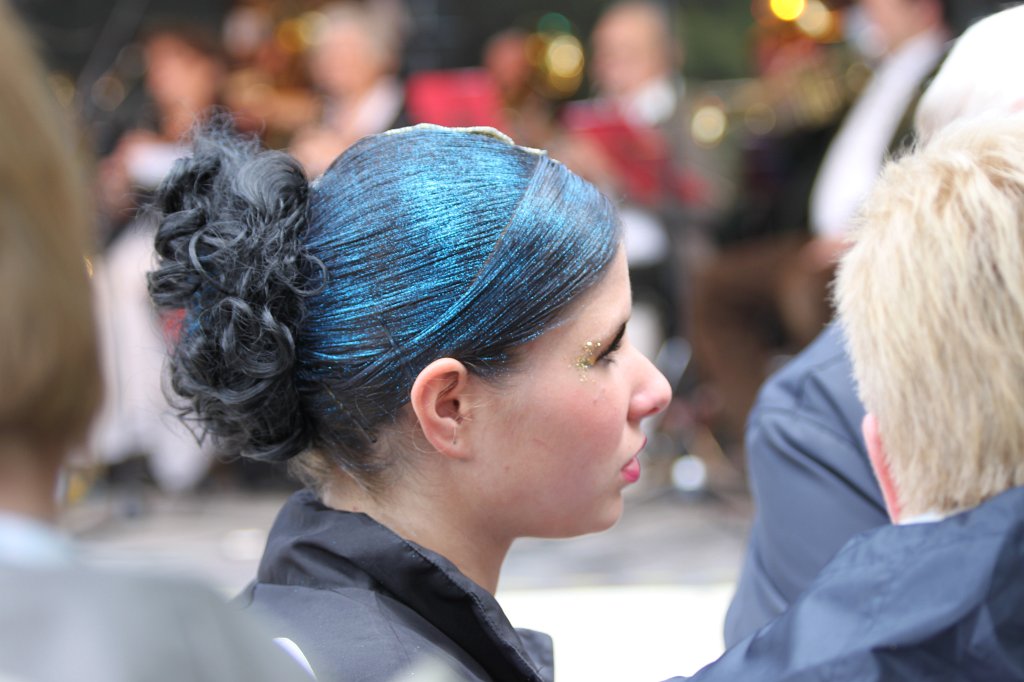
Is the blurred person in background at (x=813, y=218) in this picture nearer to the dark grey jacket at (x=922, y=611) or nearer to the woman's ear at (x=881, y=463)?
the woman's ear at (x=881, y=463)

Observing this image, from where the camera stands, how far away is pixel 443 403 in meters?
1.19

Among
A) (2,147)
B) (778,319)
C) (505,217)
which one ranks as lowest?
(2,147)

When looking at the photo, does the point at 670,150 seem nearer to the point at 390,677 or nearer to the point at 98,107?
the point at 98,107

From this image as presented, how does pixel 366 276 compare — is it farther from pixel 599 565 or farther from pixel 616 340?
pixel 599 565

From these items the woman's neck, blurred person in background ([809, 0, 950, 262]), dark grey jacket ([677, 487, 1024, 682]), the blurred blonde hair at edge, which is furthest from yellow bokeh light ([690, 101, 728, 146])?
dark grey jacket ([677, 487, 1024, 682])

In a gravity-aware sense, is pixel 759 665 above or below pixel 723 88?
below

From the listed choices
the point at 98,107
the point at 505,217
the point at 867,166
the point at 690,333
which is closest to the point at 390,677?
the point at 505,217

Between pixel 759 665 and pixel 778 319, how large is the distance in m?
3.77

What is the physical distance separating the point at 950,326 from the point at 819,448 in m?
0.61

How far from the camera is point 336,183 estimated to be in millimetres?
1233

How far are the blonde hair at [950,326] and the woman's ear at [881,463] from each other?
3 cm

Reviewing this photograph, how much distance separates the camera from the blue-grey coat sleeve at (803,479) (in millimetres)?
1477

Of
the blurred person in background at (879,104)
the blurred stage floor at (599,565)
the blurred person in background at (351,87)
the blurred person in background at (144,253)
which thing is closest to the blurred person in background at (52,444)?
the blurred stage floor at (599,565)

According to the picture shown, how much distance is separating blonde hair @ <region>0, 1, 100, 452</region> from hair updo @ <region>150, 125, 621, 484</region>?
2.03 feet
